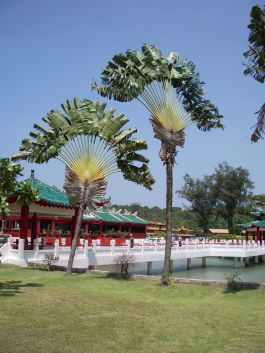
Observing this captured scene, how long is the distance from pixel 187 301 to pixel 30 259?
11.8 meters

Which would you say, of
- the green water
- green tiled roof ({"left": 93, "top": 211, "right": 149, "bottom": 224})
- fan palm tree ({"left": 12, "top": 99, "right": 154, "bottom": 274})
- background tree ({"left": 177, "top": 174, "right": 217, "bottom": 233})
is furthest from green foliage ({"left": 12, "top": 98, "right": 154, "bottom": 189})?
background tree ({"left": 177, "top": 174, "right": 217, "bottom": 233})

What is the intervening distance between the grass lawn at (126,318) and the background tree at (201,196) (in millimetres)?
74476

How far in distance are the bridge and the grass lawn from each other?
681cm

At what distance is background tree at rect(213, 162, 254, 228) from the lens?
89812 mm

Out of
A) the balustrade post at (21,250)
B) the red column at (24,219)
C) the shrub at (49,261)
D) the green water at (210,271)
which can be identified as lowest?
the green water at (210,271)

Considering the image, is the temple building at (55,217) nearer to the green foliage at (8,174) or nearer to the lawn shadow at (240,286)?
the green foliage at (8,174)

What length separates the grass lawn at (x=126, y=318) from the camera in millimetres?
7902

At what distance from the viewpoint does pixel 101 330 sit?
8.89 meters

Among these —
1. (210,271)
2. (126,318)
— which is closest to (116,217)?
(210,271)

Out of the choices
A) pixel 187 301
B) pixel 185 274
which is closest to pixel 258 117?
pixel 187 301

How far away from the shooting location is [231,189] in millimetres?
90250

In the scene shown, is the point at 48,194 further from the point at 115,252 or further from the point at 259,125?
the point at 259,125

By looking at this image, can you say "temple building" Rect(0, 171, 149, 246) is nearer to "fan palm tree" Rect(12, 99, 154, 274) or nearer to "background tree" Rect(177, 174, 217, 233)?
"fan palm tree" Rect(12, 99, 154, 274)

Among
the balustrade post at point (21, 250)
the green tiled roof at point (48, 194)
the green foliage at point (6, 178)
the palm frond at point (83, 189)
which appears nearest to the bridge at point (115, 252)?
the balustrade post at point (21, 250)
